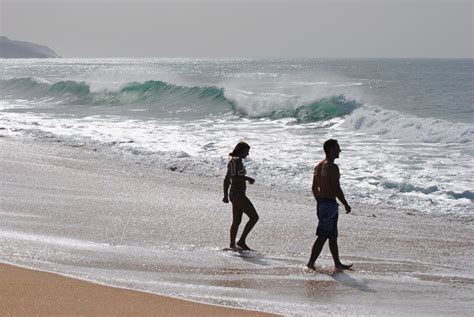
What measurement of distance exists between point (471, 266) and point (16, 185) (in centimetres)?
666

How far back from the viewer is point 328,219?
7809 millimetres

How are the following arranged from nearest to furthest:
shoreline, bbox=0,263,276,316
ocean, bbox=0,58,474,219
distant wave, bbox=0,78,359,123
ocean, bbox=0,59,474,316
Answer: shoreline, bbox=0,263,276,316 < ocean, bbox=0,59,474,316 < ocean, bbox=0,58,474,219 < distant wave, bbox=0,78,359,123

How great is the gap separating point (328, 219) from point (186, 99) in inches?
1255

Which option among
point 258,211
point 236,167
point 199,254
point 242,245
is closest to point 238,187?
point 236,167

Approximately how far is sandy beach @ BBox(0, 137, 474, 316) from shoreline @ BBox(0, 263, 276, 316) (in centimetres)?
1

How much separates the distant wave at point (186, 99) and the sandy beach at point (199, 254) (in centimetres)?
1724

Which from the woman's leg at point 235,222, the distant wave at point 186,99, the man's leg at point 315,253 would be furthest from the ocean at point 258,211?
the distant wave at point 186,99

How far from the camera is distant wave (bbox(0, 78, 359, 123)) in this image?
2998cm

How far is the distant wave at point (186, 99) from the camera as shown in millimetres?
29984

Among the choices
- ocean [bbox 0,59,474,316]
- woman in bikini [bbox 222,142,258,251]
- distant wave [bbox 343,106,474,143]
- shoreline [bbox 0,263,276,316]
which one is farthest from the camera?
distant wave [bbox 343,106,474,143]

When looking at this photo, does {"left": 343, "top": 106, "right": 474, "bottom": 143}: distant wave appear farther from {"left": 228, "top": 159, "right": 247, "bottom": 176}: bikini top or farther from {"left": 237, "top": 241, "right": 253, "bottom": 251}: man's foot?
{"left": 237, "top": 241, "right": 253, "bottom": 251}: man's foot

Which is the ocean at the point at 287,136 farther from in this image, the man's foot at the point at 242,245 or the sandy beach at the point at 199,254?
the man's foot at the point at 242,245

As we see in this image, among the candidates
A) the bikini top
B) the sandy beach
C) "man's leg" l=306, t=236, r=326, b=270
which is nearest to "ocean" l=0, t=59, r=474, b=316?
the sandy beach

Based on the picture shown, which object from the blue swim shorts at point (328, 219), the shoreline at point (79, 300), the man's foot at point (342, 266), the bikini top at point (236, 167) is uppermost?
the bikini top at point (236, 167)
